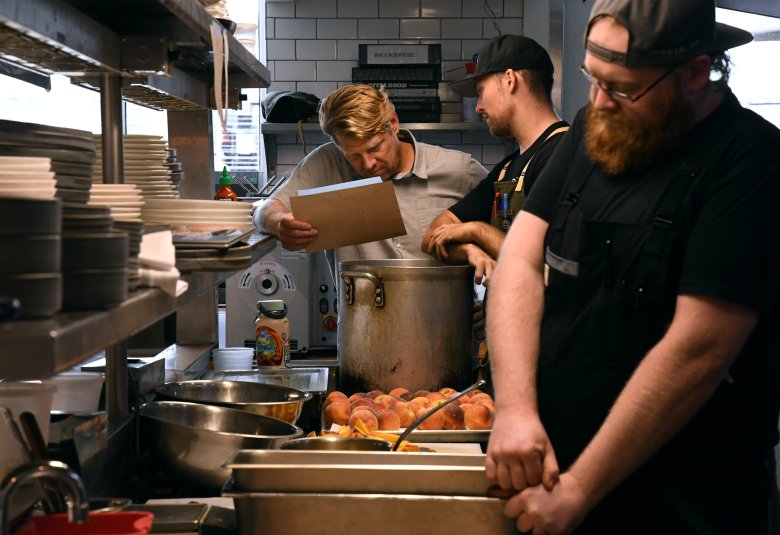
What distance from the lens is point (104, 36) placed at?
78.2 inches

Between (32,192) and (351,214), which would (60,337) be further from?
(351,214)

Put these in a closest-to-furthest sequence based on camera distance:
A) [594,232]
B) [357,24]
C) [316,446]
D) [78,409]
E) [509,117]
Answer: [594,232]
[316,446]
[78,409]
[509,117]
[357,24]

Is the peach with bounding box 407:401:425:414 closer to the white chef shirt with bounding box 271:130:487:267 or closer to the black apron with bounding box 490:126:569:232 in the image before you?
the black apron with bounding box 490:126:569:232

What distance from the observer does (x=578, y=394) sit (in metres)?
1.87

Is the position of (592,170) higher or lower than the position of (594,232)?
higher

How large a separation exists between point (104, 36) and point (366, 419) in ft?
3.60

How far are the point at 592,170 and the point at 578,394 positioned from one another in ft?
1.50

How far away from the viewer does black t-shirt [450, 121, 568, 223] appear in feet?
9.93

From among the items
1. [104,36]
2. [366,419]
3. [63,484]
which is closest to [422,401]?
[366,419]

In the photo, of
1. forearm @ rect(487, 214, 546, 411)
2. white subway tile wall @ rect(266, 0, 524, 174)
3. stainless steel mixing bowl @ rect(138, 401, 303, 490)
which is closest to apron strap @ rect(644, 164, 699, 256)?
forearm @ rect(487, 214, 546, 411)

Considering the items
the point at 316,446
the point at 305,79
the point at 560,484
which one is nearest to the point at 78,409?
the point at 316,446

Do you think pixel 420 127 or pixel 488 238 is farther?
pixel 420 127

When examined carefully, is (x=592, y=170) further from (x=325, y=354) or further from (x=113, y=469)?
(x=325, y=354)

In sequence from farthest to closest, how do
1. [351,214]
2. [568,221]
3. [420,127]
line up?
1. [420,127]
2. [351,214]
3. [568,221]
